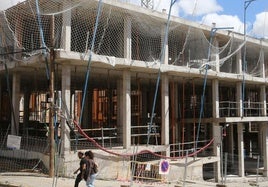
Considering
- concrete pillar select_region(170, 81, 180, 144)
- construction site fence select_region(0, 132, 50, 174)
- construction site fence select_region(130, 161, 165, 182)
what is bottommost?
construction site fence select_region(130, 161, 165, 182)

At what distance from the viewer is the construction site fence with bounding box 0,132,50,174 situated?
15.6m

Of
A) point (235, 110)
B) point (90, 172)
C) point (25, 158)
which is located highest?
point (235, 110)

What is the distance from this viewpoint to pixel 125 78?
1795 centimetres

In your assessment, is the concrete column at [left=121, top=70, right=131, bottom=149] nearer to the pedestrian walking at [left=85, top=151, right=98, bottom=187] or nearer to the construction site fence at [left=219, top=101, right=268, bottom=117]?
the pedestrian walking at [left=85, top=151, right=98, bottom=187]

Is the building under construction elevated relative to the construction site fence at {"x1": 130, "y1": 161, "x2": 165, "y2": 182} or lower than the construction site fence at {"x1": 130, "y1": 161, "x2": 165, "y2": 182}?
elevated

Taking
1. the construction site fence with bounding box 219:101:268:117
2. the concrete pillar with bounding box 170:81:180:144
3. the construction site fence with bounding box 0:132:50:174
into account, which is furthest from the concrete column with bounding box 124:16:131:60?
the construction site fence with bounding box 219:101:268:117

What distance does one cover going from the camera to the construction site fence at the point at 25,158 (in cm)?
1565

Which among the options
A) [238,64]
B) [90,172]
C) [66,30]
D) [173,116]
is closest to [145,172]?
[173,116]

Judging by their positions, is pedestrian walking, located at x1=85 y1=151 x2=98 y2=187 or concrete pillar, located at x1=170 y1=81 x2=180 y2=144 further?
concrete pillar, located at x1=170 y1=81 x2=180 y2=144

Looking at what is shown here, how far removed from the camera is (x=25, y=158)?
54.0ft

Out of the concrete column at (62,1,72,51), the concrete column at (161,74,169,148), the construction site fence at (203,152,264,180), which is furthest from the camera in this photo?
the construction site fence at (203,152,264,180)

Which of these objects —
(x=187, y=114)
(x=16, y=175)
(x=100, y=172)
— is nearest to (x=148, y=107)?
(x=187, y=114)

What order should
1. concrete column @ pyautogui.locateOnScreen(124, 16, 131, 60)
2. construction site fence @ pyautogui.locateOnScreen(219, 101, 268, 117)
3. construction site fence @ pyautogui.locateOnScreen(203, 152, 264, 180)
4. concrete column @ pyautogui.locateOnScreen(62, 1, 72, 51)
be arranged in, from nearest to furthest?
concrete column @ pyautogui.locateOnScreen(62, 1, 72, 51), concrete column @ pyautogui.locateOnScreen(124, 16, 131, 60), construction site fence @ pyautogui.locateOnScreen(203, 152, 264, 180), construction site fence @ pyautogui.locateOnScreen(219, 101, 268, 117)

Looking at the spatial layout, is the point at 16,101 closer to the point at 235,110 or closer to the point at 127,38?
the point at 127,38
